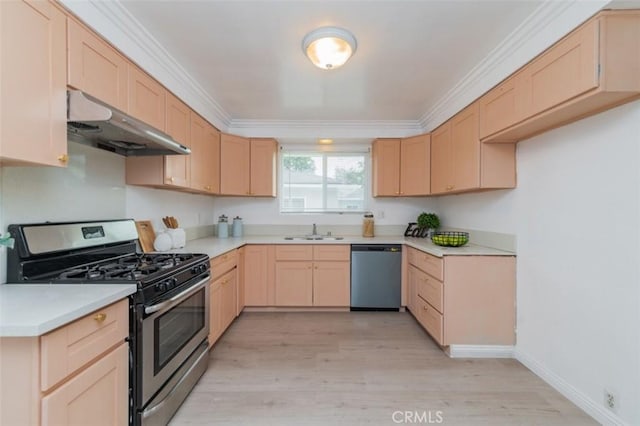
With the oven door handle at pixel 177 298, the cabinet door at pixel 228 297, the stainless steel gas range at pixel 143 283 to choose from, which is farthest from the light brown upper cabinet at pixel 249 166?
the oven door handle at pixel 177 298

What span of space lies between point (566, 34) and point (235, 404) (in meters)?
3.10

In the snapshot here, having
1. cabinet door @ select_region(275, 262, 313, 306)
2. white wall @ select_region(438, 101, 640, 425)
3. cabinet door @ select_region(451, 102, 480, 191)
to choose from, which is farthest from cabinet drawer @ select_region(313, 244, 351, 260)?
white wall @ select_region(438, 101, 640, 425)

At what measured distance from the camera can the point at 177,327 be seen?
1.83m

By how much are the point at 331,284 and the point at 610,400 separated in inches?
98.3

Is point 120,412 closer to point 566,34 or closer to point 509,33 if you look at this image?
point 566,34

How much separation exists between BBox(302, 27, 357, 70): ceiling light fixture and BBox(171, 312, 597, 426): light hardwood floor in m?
2.45

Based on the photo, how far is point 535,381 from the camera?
2164mm

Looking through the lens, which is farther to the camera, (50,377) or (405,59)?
(405,59)

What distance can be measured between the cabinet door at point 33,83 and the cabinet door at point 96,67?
0.05 m

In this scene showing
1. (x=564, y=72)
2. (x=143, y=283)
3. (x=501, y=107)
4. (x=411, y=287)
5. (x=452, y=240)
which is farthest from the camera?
(x=411, y=287)

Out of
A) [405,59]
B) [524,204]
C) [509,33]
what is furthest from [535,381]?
[405,59]

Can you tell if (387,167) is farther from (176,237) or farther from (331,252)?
(176,237)

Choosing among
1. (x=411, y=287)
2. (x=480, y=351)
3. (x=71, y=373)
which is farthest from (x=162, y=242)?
(x=480, y=351)

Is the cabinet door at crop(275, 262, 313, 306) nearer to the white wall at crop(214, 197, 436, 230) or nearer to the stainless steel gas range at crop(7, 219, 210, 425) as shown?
the white wall at crop(214, 197, 436, 230)
